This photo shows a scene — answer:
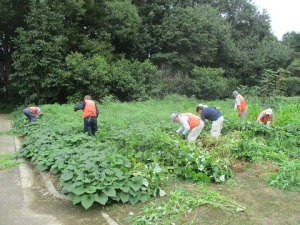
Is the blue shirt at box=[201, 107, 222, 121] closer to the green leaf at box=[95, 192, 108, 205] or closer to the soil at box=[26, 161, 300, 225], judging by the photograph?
the soil at box=[26, 161, 300, 225]

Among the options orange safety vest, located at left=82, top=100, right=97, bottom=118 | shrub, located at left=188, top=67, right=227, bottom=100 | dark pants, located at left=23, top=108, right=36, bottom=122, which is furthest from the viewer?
shrub, located at left=188, top=67, right=227, bottom=100

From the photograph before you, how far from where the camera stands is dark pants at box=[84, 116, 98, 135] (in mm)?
8562

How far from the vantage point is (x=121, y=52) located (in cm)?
2306

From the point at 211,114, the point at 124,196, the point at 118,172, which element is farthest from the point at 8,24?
the point at 124,196

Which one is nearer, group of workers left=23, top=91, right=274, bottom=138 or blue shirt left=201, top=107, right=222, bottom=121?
group of workers left=23, top=91, right=274, bottom=138

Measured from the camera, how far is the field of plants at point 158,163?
4.55m

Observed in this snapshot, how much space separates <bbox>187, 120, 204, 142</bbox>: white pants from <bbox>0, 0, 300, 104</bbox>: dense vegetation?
10988 mm

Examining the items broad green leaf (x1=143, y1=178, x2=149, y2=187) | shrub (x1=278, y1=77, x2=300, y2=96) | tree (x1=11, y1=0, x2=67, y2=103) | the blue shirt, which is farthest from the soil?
shrub (x1=278, y1=77, x2=300, y2=96)

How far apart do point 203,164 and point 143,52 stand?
19834mm

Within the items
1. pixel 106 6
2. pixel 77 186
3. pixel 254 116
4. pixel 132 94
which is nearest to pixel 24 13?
pixel 106 6

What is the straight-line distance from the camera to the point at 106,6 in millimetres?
20172

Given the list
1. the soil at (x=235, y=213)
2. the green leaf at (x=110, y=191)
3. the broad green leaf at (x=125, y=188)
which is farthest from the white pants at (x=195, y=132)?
the green leaf at (x=110, y=191)

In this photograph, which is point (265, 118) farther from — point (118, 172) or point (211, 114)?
point (118, 172)

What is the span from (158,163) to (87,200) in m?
1.74
